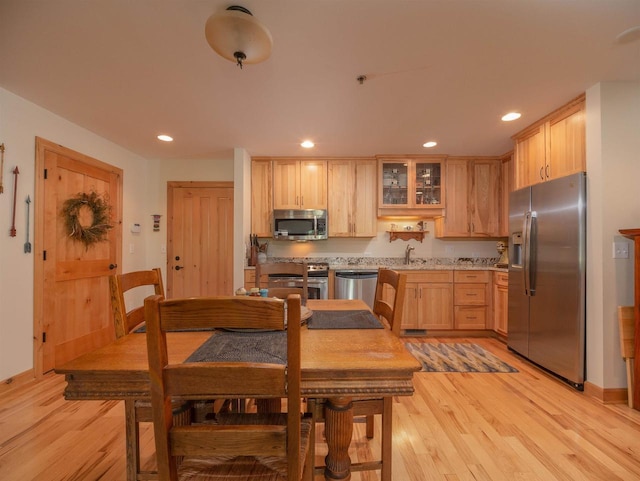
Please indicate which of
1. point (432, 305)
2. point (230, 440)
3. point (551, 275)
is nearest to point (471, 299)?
point (432, 305)

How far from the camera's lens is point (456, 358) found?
9.66 ft

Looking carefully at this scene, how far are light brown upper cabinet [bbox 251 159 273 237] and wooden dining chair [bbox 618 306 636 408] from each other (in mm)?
3466

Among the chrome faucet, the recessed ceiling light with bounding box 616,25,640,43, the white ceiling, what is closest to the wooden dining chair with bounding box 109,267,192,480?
the white ceiling

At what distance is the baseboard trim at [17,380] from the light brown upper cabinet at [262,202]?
2489 mm

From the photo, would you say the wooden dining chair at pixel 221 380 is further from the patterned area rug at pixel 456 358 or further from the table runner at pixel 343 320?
the patterned area rug at pixel 456 358

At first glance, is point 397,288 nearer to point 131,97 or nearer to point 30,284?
point 131,97

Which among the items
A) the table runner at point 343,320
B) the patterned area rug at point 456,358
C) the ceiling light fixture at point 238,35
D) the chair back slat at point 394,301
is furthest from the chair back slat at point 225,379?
the patterned area rug at point 456,358

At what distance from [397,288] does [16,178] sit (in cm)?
312

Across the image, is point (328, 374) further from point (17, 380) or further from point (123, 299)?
point (17, 380)

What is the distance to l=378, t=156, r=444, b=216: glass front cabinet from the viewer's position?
3.93 metres

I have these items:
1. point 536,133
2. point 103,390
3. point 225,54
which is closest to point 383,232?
point 536,133

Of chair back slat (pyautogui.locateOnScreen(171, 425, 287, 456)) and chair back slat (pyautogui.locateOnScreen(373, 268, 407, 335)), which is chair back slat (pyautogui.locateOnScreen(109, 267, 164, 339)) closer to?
chair back slat (pyautogui.locateOnScreen(171, 425, 287, 456))

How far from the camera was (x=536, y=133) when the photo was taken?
2.86m

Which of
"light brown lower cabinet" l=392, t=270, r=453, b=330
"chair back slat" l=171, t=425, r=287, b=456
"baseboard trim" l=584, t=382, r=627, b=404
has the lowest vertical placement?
"baseboard trim" l=584, t=382, r=627, b=404
